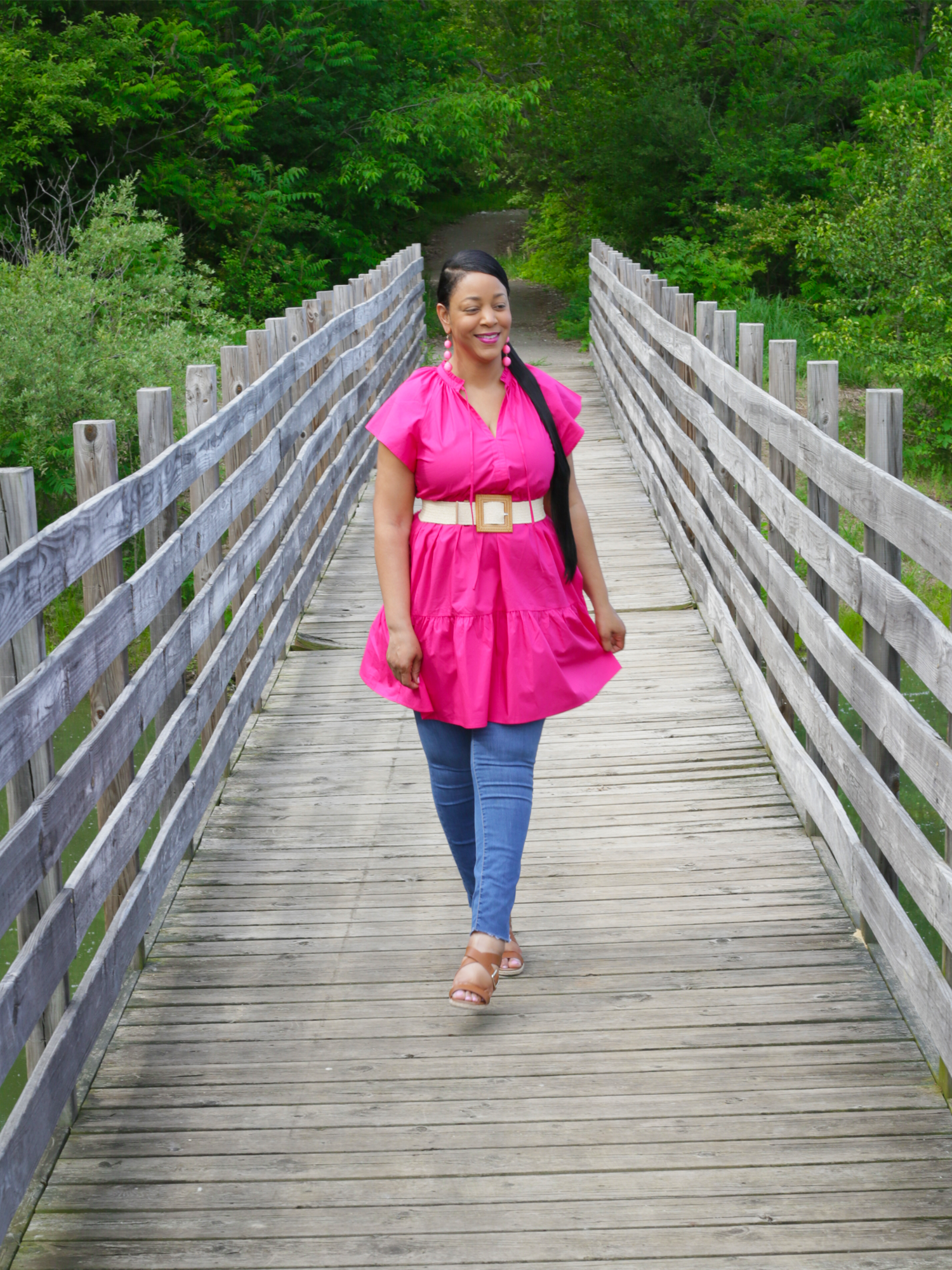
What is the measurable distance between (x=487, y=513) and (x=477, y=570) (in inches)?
5.1

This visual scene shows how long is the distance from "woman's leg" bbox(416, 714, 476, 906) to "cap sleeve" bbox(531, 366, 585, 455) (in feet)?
2.33

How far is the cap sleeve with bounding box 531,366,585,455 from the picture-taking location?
3.27 m

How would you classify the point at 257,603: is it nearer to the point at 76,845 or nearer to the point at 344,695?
the point at 344,695

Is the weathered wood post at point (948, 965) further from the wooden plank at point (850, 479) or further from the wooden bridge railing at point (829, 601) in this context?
the wooden plank at point (850, 479)

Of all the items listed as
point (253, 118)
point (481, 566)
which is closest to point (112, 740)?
point (481, 566)

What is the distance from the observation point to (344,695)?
5754 millimetres

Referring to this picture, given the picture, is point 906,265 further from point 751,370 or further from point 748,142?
point 751,370

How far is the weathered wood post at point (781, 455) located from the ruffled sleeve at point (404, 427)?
1668 millimetres

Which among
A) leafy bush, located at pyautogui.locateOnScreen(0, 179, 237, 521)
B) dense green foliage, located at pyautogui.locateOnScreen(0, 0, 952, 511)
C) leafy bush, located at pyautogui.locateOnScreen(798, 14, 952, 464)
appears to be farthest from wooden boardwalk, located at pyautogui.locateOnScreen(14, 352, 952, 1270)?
leafy bush, located at pyautogui.locateOnScreen(798, 14, 952, 464)

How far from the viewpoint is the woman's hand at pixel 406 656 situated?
10.2 ft

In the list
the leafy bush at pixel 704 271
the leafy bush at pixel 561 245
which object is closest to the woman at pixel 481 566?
the leafy bush at pixel 704 271

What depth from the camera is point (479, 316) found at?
3115 millimetres

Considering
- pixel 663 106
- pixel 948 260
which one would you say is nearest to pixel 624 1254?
pixel 948 260

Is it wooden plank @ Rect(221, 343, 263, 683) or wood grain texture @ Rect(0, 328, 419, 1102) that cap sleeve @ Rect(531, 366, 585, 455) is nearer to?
wood grain texture @ Rect(0, 328, 419, 1102)
